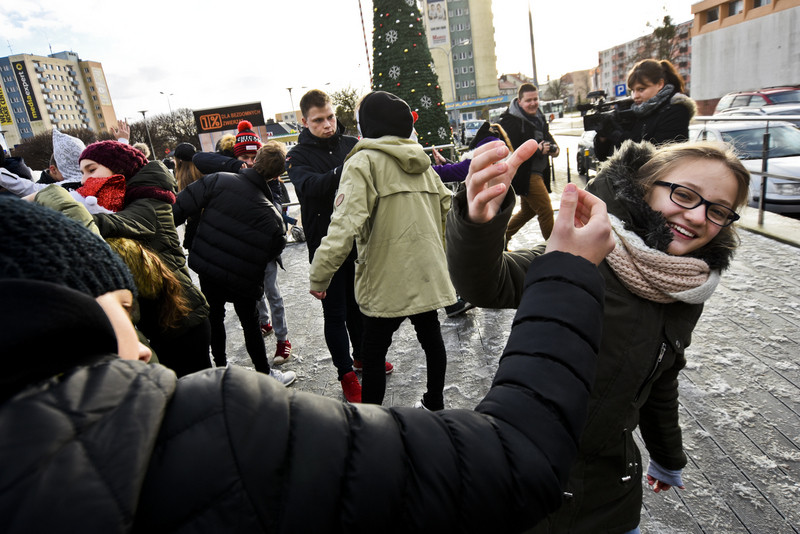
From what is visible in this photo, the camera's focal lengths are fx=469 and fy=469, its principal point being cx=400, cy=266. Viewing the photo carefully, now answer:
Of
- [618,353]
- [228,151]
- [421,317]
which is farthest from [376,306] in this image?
[228,151]

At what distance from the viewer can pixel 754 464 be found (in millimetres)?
2270

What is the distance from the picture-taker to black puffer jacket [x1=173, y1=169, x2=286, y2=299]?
3.08 meters

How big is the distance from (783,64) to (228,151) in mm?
34783

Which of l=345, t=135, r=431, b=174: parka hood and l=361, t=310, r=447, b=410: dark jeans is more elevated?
l=345, t=135, r=431, b=174: parka hood

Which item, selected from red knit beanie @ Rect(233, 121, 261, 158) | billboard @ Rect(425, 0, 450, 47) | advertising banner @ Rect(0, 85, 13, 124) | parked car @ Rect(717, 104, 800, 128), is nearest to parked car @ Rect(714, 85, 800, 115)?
parked car @ Rect(717, 104, 800, 128)

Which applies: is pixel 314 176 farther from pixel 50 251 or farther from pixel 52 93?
pixel 52 93

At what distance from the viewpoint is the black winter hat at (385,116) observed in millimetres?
2617

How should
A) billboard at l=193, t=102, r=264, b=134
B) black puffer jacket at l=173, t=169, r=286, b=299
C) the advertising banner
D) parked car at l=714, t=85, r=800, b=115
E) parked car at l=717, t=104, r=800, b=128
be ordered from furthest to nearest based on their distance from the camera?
the advertising banner < billboard at l=193, t=102, r=264, b=134 < parked car at l=714, t=85, r=800, b=115 < parked car at l=717, t=104, r=800, b=128 < black puffer jacket at l=173, t=169, r=286, b=299

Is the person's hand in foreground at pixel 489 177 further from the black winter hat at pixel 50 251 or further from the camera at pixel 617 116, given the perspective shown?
the camera at pixel 617 116

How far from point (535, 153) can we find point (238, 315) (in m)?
3.55

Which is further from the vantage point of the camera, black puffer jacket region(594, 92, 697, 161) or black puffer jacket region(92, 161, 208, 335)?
black puffer jacket region(594, 92, 697, 161)

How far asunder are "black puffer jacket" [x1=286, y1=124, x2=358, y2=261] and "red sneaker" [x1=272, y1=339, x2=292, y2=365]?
103 centimetres

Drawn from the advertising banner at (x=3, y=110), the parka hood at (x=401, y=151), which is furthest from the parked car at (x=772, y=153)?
the advertising banner at (x=3, y=110)

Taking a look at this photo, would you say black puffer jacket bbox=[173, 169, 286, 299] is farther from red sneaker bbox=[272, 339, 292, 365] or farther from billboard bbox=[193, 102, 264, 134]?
billboard bbox=[193, 102, 264, 134]
